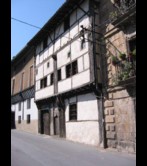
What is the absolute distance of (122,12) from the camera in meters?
10.7

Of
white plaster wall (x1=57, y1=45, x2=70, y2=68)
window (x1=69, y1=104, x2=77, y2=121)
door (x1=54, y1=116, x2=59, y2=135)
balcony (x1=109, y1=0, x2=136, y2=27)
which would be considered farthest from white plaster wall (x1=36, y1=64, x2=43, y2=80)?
balcony (x1=109, y1=0, x2=136, y2=27)

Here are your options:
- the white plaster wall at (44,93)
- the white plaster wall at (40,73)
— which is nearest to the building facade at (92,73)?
the white plaster wall at (44,93)

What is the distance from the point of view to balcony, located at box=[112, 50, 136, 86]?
962cm

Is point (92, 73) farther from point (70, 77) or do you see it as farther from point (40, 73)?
point (40, 73)

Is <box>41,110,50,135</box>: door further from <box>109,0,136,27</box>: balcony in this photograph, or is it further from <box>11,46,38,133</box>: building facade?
<box>109,0,136,27</box>: balcony

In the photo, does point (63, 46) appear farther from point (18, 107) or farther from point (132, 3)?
point (18, 107)

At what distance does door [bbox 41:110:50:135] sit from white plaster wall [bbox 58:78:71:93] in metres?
4.01

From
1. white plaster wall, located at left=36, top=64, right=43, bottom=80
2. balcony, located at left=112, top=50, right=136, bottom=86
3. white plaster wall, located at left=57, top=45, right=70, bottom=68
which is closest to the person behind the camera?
balcony, located at left=112, top=50, right=136, bottom=86

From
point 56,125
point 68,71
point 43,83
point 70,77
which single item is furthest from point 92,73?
point 43,83

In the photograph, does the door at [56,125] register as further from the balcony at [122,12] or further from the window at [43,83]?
the balcony at [122,12]

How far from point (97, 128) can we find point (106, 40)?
16.3ft

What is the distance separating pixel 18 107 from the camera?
1086 inches

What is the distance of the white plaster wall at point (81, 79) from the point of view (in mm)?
12654
